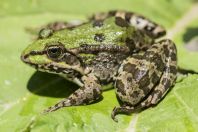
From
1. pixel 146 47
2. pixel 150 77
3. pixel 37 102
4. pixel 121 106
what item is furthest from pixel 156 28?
pixel 37 102

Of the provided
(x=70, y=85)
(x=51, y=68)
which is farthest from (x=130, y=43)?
(x=51, y=68)

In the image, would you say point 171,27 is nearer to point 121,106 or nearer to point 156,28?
point 156,28

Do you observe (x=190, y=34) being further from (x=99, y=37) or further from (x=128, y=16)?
(x=99, y=37)

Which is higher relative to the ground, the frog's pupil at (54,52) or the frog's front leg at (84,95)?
the frog's pupil at (54,52)

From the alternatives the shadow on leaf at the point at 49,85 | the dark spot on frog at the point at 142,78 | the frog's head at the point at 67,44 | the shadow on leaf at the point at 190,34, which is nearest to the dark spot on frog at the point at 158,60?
the dark spot on frog at the point at 142,78

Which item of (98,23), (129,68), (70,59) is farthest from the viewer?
(98,23)

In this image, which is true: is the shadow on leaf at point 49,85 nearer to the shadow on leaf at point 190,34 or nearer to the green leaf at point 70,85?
the green leaf at point 70,85

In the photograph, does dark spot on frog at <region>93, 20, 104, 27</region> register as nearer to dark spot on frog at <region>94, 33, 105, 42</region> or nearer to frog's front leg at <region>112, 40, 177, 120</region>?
dark spot on frog at <region>94, 33, 105, 42</region>
